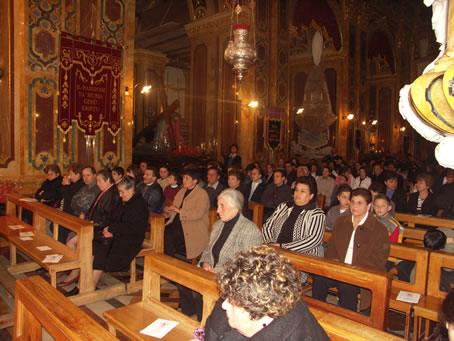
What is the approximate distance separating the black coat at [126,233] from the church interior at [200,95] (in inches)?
12.7

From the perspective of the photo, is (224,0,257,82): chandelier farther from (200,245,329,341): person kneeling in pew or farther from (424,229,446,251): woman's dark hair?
(200,245,329,341): person kneeling in pew

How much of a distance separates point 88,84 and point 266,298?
8.34 metres

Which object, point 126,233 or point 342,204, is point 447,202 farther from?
point 126,233

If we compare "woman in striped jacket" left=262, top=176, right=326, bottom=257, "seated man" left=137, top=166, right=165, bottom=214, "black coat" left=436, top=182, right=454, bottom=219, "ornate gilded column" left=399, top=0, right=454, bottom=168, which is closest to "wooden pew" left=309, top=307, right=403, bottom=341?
"ornate gilded column" left=399, top=0, right=454, bottom=168

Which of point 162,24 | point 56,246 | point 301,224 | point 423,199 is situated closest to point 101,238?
point 56,246

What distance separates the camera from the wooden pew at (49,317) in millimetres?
1922

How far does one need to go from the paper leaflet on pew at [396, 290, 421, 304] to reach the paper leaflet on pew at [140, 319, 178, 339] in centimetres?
197

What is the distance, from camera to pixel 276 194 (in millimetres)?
7117

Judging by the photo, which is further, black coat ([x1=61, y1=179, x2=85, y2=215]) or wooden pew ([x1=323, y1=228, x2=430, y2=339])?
black coat ([x1=61, y1=179, x2=85, y2=215])

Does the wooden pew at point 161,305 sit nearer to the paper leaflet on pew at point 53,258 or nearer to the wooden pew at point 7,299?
the wooden pew at point 7,299

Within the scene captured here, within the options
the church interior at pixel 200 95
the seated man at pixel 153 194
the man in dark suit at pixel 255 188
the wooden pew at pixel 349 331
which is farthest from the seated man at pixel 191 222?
the wooden pew at pixel 349 331

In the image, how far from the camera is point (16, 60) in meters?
7.76

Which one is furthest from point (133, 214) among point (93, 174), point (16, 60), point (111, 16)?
point (111, 16)

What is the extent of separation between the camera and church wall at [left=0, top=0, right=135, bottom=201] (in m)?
7.75
